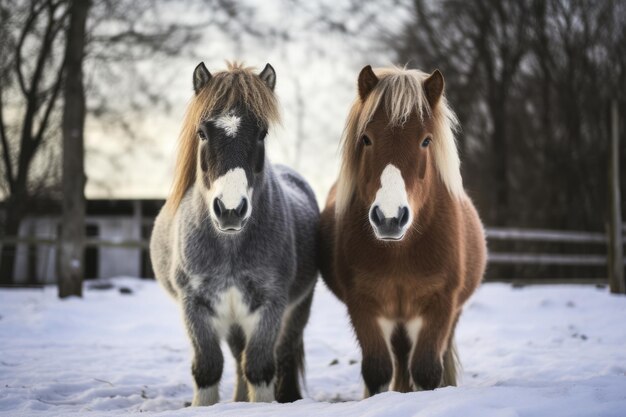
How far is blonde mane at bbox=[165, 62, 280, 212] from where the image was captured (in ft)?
12.1

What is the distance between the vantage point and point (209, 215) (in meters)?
3.81

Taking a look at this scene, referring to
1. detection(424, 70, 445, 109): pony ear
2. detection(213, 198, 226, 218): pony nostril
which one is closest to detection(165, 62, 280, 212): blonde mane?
detection(213, 198, 226, 218): pony nostril

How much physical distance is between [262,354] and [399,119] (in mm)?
1690

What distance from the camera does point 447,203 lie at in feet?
12.6

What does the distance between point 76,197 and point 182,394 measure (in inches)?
245

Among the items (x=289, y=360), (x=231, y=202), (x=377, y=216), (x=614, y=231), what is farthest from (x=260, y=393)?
(x=614, y=231)

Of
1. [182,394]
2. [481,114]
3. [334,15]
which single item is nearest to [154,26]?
[334,15]

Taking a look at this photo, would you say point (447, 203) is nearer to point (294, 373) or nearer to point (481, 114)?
point (294, 373)

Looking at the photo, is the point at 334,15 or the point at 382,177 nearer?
the point at 382,177

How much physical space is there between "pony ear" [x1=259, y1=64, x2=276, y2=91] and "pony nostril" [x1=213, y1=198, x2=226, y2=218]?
1081mm

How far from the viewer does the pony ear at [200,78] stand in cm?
388

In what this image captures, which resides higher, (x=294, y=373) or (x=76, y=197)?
(x=76, y=197)

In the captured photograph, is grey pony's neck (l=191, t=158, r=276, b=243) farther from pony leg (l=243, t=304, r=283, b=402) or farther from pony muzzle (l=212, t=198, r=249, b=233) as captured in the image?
pony leg (l=243, t=304, r=283, b=402)

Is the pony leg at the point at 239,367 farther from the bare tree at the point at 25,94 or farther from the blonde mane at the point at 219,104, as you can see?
the bare tree at the point at 25,94
